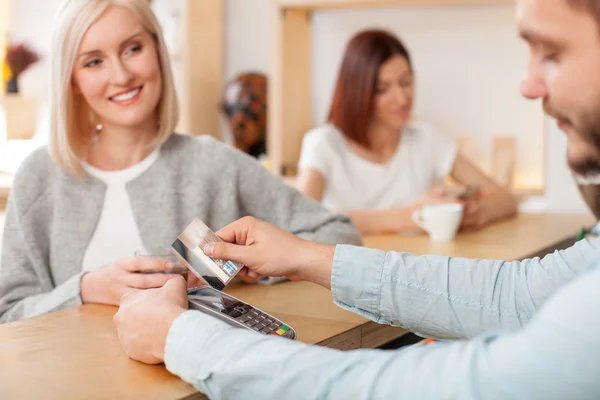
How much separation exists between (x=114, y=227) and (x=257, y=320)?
68cm

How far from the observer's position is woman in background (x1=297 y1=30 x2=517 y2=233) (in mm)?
2553

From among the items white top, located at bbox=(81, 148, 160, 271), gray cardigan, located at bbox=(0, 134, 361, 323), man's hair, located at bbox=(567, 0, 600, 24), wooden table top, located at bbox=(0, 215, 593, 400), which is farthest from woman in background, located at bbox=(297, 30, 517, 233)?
man's hair, located at bbox=(567, 0, 600, 24)

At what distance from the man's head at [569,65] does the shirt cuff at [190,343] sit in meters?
0.48

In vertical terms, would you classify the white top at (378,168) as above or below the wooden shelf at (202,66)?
below

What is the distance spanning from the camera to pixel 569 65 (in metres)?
0.85

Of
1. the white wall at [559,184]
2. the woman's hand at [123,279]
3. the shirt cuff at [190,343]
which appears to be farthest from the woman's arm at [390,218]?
the shirt cuff at [190,343]

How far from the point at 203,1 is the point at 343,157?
4.28 ft

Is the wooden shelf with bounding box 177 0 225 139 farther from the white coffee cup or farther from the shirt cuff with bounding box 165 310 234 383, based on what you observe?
the shirt cuff with bounding box 165 310 234 383

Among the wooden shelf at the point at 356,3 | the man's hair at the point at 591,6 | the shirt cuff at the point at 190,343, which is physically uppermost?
the wooden shelf at the point at 356,3

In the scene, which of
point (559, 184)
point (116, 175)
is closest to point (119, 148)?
point (116, 175)

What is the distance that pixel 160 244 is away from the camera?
1610mm

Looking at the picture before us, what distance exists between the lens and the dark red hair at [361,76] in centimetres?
256

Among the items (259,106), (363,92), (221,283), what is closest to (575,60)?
(221,283)

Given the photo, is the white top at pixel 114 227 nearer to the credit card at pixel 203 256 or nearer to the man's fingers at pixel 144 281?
the man's fingers at pixel 144 281
